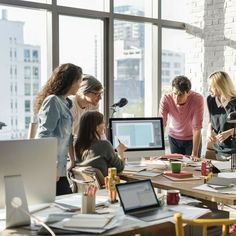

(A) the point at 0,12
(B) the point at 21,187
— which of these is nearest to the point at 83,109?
(A) the point at 0,12

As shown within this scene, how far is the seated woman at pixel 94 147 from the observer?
2.92m

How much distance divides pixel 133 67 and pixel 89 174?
108 inches

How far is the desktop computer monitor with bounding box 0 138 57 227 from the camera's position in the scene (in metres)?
1.93

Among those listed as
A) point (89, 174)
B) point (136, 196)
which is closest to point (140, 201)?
point (136, 196)

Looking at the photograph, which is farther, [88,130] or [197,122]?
[197,122]

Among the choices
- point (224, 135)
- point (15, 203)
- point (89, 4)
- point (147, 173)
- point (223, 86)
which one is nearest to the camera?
point (15, 203)

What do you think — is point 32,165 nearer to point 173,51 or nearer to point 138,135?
point 138,135

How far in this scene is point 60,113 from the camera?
8.71ft

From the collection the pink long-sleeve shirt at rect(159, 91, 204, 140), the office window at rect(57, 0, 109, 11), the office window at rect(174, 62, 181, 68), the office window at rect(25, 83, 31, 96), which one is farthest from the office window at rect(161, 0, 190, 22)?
the office window at rect(25, 83, 31, 96)

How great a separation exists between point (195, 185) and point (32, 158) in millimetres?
1133

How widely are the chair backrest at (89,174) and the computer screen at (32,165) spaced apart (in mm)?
626

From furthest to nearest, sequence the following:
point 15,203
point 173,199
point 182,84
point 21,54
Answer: point 21,54
point 182,84
point 173,199
point 15,203

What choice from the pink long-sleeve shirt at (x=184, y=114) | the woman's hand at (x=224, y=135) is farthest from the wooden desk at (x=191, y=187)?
the pink long-sleeve shirt at (x=184, y=114)

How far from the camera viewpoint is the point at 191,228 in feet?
8.03
